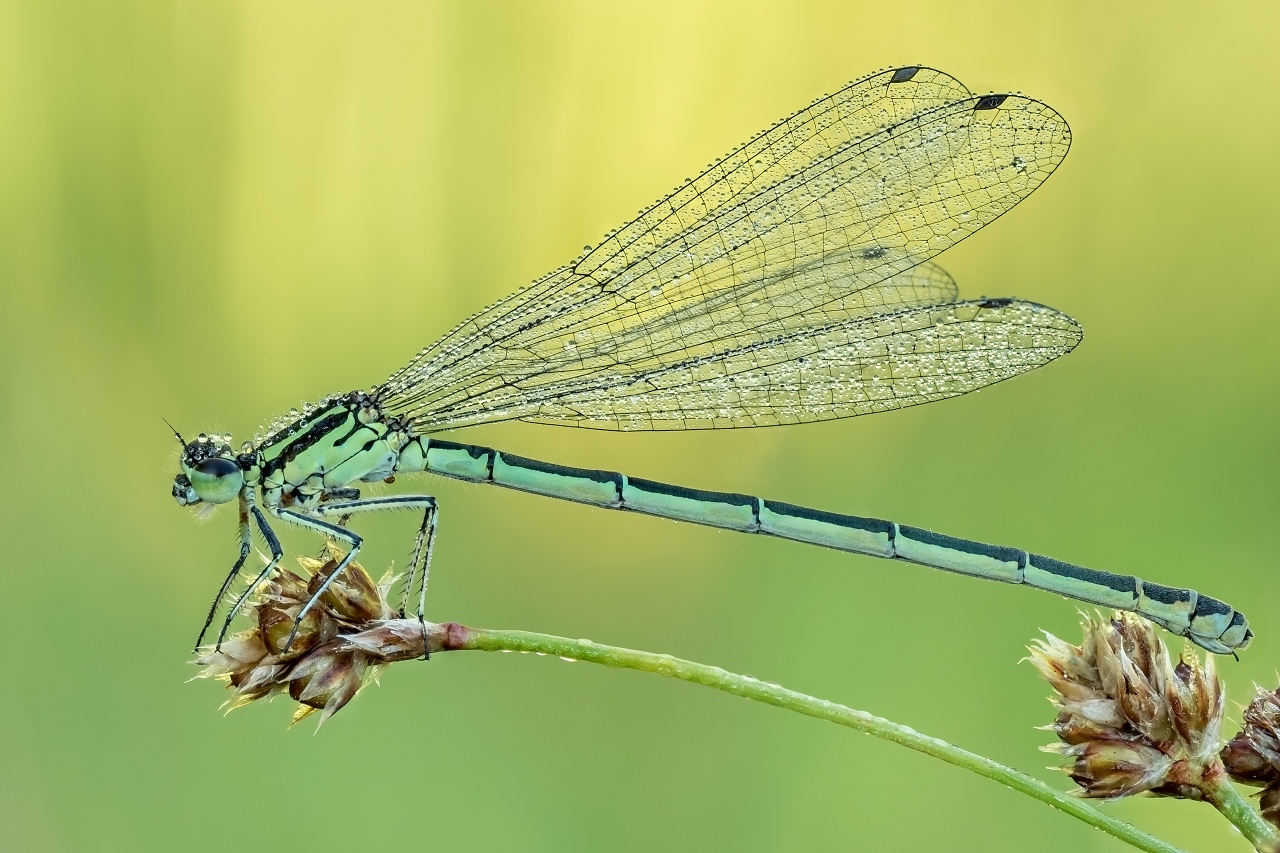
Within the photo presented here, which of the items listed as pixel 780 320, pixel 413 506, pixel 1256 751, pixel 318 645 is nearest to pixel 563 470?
pixel 413 506

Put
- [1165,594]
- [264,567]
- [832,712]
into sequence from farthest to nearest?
[1165,594] < [264,567] < [832,712]

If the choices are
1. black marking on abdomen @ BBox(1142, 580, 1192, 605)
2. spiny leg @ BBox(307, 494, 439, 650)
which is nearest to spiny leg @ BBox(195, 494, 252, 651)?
spiny leg @ BBox(307, 494, 439, 650)

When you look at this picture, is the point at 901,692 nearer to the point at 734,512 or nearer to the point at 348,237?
the point at 734,512

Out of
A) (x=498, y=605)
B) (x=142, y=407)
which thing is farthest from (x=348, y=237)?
(x=498, y=605)

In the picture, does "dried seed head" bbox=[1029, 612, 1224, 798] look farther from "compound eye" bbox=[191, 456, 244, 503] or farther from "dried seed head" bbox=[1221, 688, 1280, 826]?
"compound eye" bbox=[191, 456, 244, 503]

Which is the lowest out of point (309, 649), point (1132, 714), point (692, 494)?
point (1132, 714)

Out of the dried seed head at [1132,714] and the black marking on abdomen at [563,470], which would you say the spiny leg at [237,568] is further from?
the dried seed head at [1132,714]

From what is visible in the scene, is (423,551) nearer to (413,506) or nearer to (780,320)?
(413,506)
